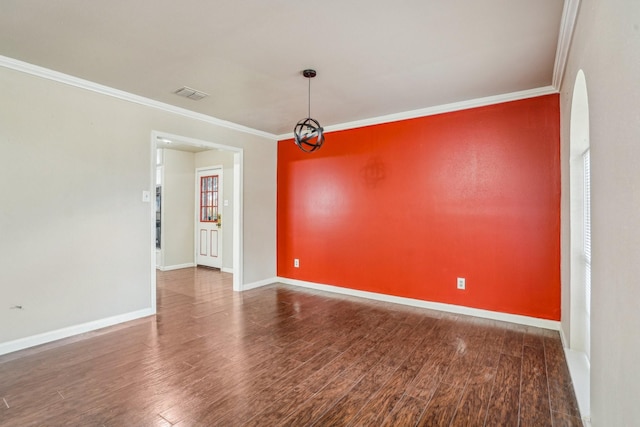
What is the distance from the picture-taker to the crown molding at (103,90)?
9.36ft

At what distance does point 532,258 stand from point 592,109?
2.38 meters

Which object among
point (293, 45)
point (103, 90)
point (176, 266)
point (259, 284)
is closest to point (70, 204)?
point (103, 90)

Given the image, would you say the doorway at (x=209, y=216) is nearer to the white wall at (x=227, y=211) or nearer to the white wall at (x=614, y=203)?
the white wall at (x=227, y=211)

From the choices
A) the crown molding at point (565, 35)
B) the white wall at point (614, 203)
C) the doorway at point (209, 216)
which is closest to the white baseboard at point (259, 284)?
the doorway at point (209, 216)

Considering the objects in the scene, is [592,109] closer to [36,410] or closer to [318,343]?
[318,343]

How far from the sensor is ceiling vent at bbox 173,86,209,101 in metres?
3.47

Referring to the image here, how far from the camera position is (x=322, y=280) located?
520 centimetres

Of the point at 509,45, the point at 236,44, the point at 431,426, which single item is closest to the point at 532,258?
the point at 509,45

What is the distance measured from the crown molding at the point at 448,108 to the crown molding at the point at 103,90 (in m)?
1.81

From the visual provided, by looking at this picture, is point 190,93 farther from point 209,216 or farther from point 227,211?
point 209,216

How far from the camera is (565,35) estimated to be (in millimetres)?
2295

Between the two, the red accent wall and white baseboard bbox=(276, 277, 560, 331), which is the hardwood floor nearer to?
white baseboard bbox=(276, 277, 560, 331)

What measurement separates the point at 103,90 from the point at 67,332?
2.62 meters

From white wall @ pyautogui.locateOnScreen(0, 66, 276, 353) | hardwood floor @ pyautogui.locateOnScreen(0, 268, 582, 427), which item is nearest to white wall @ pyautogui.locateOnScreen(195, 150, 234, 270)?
white wall @ pyautogui.locateOnScreen(0, 66, 276, 353)
